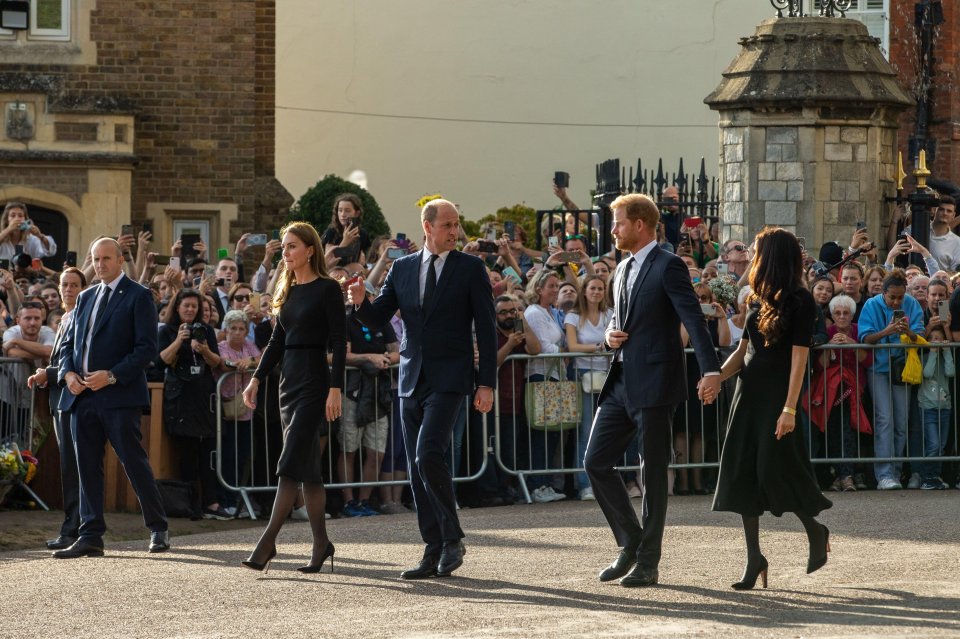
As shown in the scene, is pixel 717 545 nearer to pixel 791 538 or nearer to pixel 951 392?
pixel 791 538

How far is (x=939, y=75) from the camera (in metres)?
27.2

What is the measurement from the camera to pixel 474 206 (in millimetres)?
33000

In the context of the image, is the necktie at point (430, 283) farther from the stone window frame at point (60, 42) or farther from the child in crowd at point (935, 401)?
the stone window frame at point (60, 42)

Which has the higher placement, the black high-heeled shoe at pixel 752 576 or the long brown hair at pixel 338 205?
the long brown hair at pixel 338 205

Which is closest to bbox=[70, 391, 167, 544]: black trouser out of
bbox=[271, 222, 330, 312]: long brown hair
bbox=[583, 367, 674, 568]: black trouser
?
bbox=[271, 222, 330, 312]: long brown hair

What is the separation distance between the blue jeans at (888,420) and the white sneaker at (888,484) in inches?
1.0

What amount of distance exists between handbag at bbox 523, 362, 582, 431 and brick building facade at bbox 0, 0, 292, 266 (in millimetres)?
11276

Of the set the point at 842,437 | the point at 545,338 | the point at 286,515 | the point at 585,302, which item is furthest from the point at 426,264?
the point at 842,437

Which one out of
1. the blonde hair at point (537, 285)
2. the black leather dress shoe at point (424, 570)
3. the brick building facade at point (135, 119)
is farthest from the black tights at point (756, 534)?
the brick building facade at point (135, 119)

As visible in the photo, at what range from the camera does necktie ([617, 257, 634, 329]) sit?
8.82m

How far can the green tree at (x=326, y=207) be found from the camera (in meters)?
26.4

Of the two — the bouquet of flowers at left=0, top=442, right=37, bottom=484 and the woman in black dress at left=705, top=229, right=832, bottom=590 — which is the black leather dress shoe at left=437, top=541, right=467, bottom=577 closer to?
the woman in black dress at left=705, top=229, right=832, bottom=590

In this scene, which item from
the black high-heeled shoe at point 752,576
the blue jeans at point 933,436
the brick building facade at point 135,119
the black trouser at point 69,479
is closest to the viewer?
the black high-heeled shoe at point 752,576

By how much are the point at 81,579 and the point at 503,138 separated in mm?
24561
